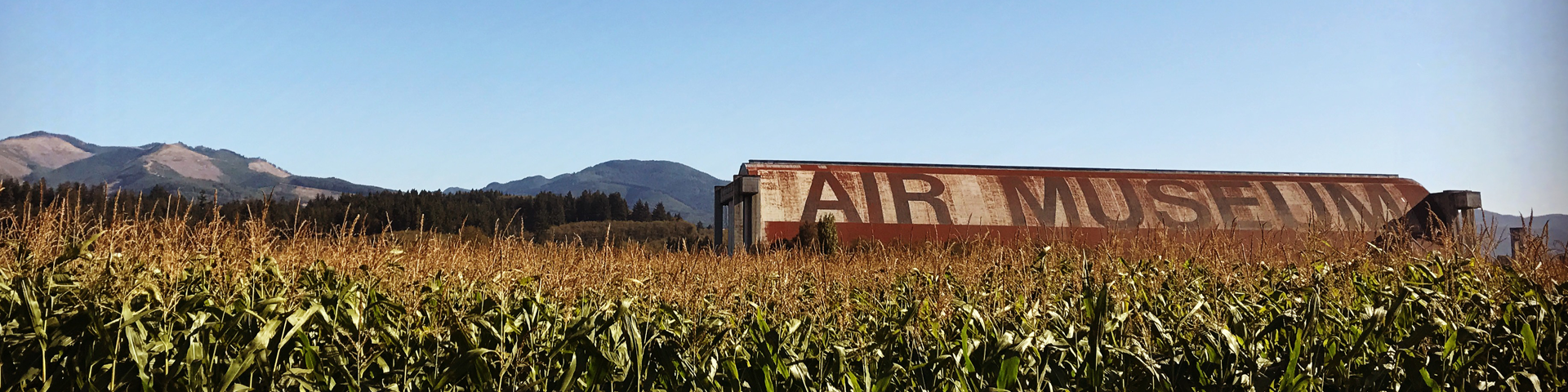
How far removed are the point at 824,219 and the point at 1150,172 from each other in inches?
428

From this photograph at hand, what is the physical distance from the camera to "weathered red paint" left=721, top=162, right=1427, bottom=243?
23.4 meters

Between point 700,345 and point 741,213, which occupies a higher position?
point 741,213

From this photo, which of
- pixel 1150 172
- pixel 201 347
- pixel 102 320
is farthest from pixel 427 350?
pixel 1150 172

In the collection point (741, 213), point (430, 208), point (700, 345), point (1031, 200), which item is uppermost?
point (430, 208)

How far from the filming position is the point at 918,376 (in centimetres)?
401

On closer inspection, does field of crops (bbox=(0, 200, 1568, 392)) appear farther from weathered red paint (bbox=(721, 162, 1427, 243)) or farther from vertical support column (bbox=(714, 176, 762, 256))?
weathered red paint (bbox=(721, 162, 1427, 243))

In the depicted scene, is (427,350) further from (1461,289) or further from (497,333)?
(1461,289)

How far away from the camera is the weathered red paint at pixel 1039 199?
2336 cm

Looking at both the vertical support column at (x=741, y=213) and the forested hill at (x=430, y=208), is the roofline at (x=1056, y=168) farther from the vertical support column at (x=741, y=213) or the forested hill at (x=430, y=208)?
the forested hill at (x=430, y=208)

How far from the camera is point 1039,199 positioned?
2500cm

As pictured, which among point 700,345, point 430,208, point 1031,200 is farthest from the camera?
point 430,208

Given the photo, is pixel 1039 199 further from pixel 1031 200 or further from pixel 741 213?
pixel 741 213

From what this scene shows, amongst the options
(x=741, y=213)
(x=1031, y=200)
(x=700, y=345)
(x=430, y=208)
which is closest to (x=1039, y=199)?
(x=1031, y=200)

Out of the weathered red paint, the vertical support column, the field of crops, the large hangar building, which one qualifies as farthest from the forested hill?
→ the field of crops
